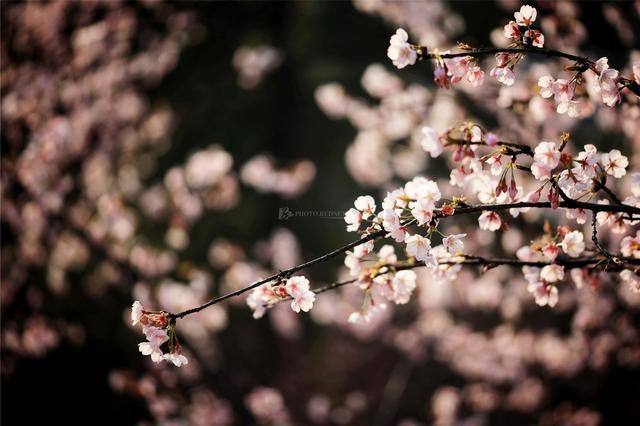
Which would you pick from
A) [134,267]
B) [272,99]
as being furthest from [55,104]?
[272,99]

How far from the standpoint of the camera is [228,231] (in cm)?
638

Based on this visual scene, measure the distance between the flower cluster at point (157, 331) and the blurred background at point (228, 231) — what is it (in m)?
3.68

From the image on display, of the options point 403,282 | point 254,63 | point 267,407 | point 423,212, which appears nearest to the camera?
point 423,212

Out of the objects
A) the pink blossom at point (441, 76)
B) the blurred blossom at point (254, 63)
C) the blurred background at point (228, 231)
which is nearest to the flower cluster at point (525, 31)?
the pink blossom at point (441, 76)

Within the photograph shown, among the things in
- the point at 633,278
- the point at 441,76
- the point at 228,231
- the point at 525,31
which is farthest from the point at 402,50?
the point at 228,231

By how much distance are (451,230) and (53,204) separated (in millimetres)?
4604

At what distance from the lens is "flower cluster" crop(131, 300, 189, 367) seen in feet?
5.78

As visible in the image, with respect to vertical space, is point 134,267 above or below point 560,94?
above

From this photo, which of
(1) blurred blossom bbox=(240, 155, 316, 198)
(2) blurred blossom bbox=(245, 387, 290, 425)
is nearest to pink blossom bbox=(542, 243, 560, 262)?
(2) blurred blossom bbox=(245, 387, 290, 425)

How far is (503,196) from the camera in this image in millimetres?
1883

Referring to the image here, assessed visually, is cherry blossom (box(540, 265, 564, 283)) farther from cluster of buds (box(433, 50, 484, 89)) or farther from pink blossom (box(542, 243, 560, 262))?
cluster of buds (box(433, 50, 484, 89))

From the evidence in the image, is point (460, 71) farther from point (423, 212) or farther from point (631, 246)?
point (631, 246)

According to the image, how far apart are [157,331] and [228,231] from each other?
15.1 feet

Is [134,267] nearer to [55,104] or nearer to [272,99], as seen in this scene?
[55,104]
